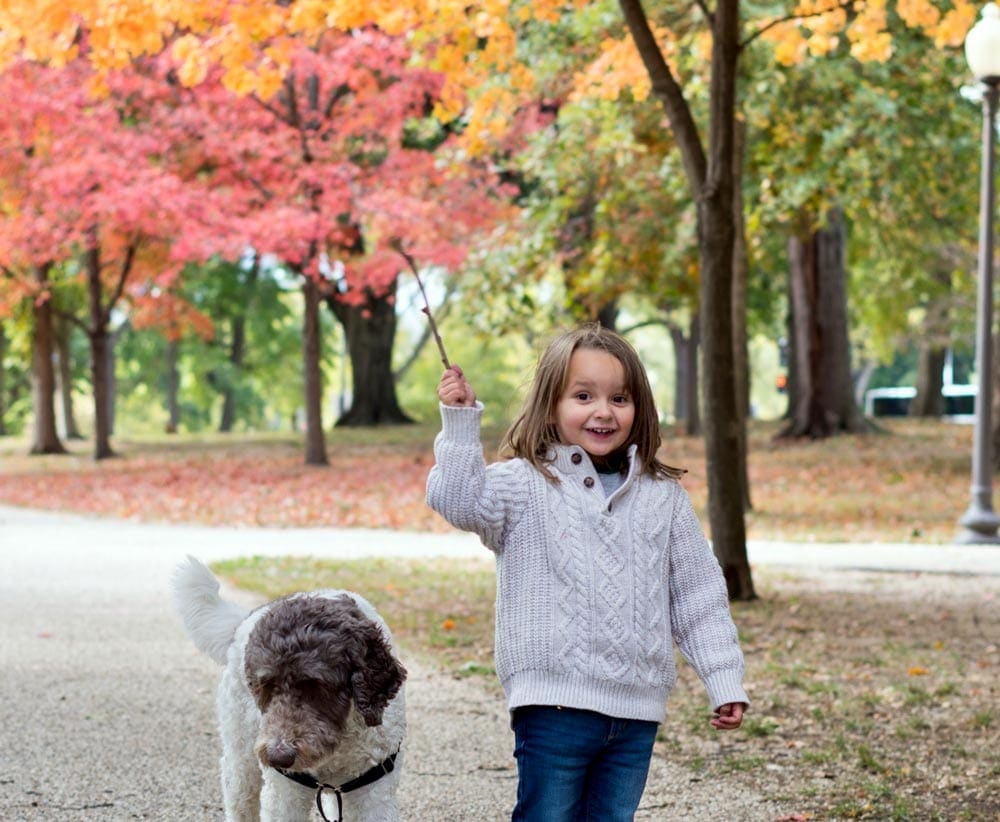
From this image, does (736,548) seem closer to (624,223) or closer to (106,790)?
(106,790)

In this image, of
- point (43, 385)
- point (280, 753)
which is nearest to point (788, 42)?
point (280, 753)

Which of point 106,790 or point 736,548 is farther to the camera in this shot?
point 736,548

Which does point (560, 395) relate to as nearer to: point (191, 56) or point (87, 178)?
point (191, 56)

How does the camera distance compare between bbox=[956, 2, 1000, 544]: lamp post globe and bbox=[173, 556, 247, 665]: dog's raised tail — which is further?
bbox=[956, 2, 1000, 544]: lamp post globe

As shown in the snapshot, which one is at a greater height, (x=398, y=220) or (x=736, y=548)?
(x=398, y=220)

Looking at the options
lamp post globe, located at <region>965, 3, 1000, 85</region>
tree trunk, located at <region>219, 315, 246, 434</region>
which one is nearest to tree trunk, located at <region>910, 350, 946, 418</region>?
tree trunk, located at <region>219, 315, 246, 434</region>

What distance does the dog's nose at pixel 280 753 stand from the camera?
2.88 m

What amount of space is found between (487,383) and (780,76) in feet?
118

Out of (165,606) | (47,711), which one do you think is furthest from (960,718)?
(165,606)

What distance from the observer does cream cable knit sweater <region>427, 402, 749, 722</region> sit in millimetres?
3127

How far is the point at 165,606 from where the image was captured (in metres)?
9.34

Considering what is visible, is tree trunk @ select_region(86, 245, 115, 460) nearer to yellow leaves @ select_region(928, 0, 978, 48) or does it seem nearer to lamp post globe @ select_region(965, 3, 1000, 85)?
lamp post globe @ select_region(965, 3, 1000, 85)

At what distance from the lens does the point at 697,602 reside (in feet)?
10.9

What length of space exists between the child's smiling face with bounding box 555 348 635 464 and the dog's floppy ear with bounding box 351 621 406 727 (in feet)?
2.15
